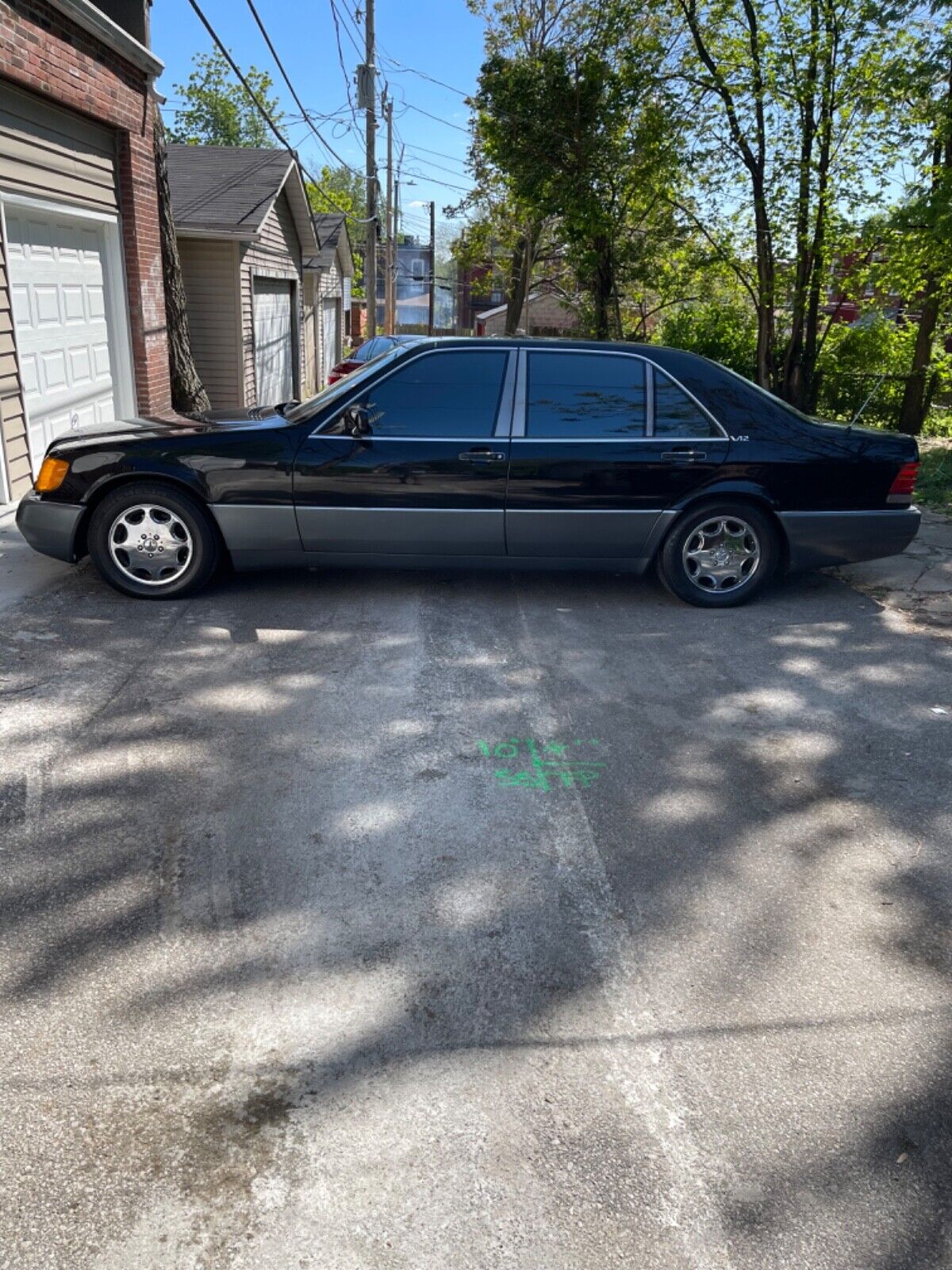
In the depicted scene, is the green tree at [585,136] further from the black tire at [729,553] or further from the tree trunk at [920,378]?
the black tire at [729,553]

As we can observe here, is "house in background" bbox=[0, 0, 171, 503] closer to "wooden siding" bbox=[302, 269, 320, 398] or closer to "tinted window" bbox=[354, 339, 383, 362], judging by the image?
"tinted window" bbox=[354, 339, 383, 362]

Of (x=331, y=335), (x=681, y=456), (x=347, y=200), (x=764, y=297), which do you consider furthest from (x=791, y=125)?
(x=347, y=200)

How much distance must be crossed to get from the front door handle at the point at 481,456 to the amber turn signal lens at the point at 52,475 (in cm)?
236

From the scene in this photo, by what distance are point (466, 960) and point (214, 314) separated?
15067 mm

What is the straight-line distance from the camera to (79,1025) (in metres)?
2.68

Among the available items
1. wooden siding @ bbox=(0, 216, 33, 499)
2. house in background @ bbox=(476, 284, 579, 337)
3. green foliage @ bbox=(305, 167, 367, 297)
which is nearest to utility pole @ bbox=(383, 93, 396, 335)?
green foliage @ bbox=(305, 167, 367, 297)

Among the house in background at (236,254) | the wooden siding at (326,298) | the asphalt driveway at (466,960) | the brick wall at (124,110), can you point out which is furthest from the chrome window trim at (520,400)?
the wooden siding at (326,298)

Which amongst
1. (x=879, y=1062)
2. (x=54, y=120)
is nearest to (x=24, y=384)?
(x=54, y=120)

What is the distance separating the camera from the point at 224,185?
16.7 metres

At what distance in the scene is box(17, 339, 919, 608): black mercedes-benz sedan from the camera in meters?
5.95

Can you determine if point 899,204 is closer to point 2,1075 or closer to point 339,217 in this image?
point 2,1075

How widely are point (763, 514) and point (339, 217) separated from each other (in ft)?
72.4

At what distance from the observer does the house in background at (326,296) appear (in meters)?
23.3

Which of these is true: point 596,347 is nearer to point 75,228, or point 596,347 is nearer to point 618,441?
point 618,441
